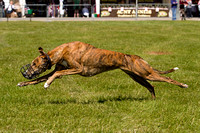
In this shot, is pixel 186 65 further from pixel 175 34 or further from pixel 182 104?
pixel 175 34

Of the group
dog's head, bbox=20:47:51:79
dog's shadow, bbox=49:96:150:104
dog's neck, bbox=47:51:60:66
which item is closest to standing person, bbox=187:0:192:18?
dog's shadow, bbox=49:96:150:104

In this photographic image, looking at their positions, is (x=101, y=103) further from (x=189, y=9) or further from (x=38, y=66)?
(x=189, y=9)

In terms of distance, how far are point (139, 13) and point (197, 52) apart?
21.5 meters

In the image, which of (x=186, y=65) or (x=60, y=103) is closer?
(x=60, y=103)

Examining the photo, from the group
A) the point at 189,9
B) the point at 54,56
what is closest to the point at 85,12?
the point at 189,9

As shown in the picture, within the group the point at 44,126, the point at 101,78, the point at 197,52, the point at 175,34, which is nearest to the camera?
the point at 44,126

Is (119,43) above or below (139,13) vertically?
below

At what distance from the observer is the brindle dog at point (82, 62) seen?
19.7 feet

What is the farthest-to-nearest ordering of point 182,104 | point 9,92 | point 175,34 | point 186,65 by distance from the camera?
point 175,34 < point 186,65 < point 9,92 < point 182,104

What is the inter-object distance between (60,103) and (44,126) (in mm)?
1308

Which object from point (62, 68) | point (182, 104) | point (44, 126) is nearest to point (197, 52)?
point (182, 104)

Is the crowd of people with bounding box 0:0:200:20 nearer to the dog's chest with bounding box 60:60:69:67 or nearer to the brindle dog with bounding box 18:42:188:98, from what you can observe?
the brindle dog with bounding box 18:42:188:98

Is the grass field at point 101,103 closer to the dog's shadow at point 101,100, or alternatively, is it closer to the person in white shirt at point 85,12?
the dog's shadow at point 101,100

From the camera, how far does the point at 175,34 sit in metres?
21.0
